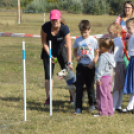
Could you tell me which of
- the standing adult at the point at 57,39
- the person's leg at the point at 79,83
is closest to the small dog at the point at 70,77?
the standing adult at the point at 57,39

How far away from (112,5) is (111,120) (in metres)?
5.45

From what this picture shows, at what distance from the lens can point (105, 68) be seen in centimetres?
443

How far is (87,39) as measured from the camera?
4.71 m

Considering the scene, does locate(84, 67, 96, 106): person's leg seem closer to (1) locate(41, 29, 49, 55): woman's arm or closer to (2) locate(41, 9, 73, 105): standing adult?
(2) locate(41, 9, 73, 105): standing adult

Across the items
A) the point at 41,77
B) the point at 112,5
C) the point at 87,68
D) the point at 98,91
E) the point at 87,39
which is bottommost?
the point at 41,77

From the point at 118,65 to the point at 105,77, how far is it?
0.48 metres

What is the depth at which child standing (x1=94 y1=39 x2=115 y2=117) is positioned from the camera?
441 centimetres

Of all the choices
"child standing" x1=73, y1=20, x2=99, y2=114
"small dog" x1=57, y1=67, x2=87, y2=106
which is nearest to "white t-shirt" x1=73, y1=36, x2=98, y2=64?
"child standing" x1=73, y1=20, x2=99, y2=114

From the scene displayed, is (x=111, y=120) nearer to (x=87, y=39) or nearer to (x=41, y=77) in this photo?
(x=87, y=39)

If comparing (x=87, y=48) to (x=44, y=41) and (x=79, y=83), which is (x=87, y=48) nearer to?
(x=79, y=83)

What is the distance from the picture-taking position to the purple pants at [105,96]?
14.7ft

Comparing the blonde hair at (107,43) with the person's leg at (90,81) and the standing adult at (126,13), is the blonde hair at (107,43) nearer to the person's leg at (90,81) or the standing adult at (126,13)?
the person's leg at (90,81)

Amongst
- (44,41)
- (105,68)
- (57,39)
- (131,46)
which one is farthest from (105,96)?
(44,41)

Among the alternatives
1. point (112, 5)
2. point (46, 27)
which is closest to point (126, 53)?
point (46, 27)
